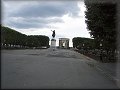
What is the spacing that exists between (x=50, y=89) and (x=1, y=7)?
26.2 feet

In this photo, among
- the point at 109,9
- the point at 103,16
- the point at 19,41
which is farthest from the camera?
the point at 19,41

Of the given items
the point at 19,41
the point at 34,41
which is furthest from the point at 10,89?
the point at 34,41

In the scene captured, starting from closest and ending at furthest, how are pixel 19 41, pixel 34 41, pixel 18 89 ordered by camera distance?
pixel 18 89, pixel 19 41, pixel 34 41

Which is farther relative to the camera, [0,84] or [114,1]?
[114,1]

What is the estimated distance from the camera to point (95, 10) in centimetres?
2623

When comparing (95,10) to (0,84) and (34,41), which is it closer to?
(0,84)

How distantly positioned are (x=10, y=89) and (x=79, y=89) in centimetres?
273

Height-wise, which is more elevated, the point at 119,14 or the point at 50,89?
the point at 119,14

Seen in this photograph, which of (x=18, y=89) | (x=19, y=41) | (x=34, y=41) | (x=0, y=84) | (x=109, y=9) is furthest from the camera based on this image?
(x=34, y=41)

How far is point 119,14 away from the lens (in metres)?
20.4

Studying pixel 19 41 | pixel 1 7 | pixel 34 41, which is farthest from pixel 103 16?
pixel 34 41

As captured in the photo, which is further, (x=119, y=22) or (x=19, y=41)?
(x=19, y=41)

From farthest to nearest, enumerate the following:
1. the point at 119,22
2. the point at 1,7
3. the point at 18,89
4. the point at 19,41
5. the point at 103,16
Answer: the point at 19,41 → the point at 103,16 → the point at 119,22 → the point at 1,7 → the point at 18,89

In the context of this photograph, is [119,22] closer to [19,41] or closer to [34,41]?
[19,41]
